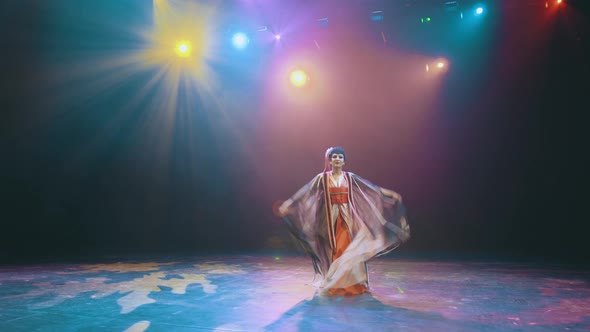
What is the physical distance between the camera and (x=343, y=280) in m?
3.22

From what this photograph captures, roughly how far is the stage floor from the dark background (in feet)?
10.8

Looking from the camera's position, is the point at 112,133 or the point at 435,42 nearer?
the point at 435,42

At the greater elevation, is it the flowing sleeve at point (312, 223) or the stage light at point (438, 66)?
the stage light at point (438, 66)

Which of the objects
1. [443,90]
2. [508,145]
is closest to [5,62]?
[443,90]

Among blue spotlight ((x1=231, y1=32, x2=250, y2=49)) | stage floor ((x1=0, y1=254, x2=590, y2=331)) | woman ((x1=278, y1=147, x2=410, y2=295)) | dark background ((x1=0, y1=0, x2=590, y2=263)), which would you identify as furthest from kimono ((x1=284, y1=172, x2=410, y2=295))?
blue spotlight ((x1=231, y1=32, x2=250, y2=49))

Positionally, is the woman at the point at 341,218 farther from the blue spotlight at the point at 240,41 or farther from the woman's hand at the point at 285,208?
the blue spotlight at the point at 240,41

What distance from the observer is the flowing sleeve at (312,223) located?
3691 mm

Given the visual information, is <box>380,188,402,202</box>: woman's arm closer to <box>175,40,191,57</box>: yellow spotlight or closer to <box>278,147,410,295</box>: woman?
<box>278,147,410,295</box>: woman

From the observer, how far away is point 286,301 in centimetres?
301

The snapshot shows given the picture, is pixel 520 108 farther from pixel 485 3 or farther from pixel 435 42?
pixel 485 3

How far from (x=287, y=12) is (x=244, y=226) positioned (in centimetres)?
545

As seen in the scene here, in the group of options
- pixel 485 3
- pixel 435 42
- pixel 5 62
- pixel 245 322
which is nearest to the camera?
pixel 245 322

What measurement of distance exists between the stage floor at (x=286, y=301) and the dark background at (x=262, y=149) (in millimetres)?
3305

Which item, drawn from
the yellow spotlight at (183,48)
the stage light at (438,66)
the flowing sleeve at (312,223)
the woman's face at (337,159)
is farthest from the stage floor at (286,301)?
the stage light at (438,66)
